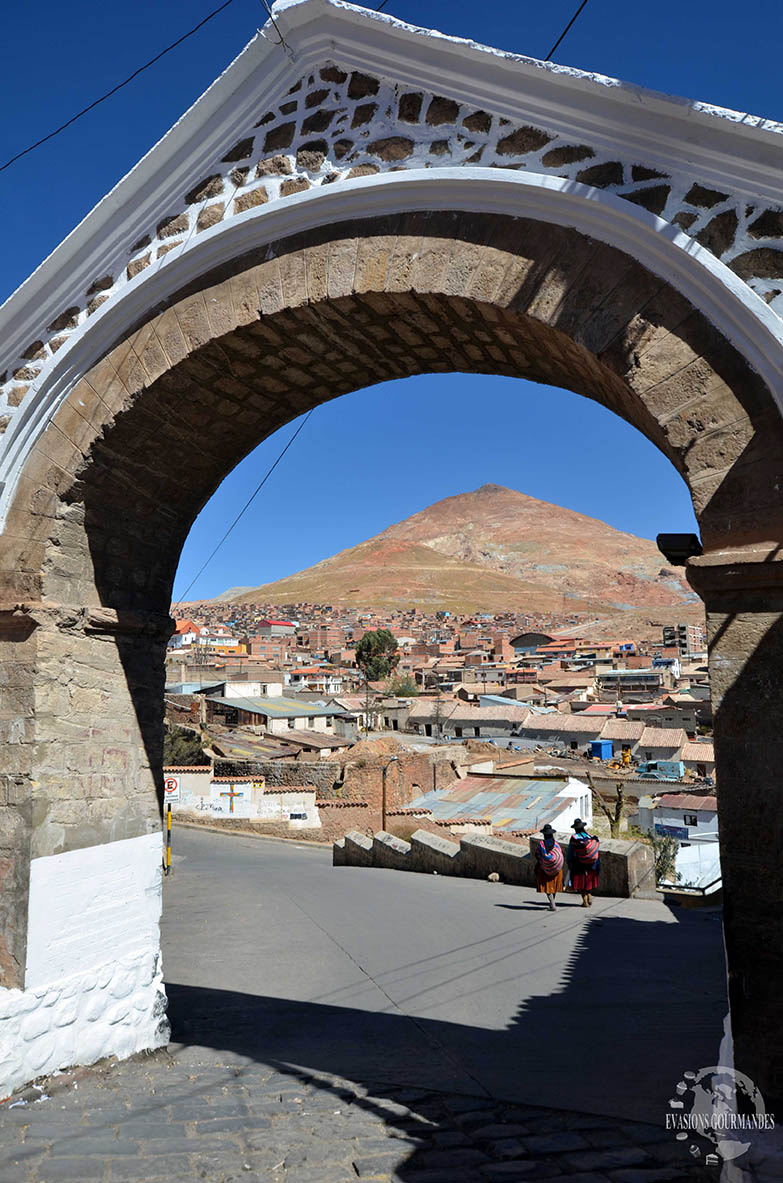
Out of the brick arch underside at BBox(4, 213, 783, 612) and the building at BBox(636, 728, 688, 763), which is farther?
the building at BBox(636, 728, 688, 763)

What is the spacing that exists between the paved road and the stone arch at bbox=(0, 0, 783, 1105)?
20.1 inches

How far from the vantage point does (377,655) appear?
2552 inches

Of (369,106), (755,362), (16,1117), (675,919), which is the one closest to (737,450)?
(755,362)

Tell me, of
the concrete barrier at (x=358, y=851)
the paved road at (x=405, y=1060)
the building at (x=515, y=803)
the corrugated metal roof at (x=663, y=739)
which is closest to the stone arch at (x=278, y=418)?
the paved road at (x=405, y=1060)

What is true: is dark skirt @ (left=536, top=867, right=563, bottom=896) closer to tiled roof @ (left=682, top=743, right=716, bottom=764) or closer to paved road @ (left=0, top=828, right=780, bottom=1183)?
paved road @ (left=0, top=828, right=780, bottom=1183)

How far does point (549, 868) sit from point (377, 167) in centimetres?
641

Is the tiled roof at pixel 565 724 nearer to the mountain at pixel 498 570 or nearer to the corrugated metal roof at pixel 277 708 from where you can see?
the corrugated metal roof at pixel 277 708

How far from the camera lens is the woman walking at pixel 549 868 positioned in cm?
789

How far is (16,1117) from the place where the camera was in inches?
130

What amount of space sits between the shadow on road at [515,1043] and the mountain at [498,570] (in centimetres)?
11616

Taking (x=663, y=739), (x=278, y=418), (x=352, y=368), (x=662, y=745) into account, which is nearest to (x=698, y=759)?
(x=662, y=745)

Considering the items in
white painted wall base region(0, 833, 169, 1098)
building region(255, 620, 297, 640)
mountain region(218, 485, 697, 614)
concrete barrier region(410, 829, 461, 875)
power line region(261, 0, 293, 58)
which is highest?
mountain region(218, 485, 697, 614)

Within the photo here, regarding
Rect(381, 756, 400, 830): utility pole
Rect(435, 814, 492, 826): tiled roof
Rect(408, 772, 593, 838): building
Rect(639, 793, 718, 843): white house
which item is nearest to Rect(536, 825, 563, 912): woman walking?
Rect(408, 772, 593, 838): building

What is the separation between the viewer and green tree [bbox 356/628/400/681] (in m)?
64.1
